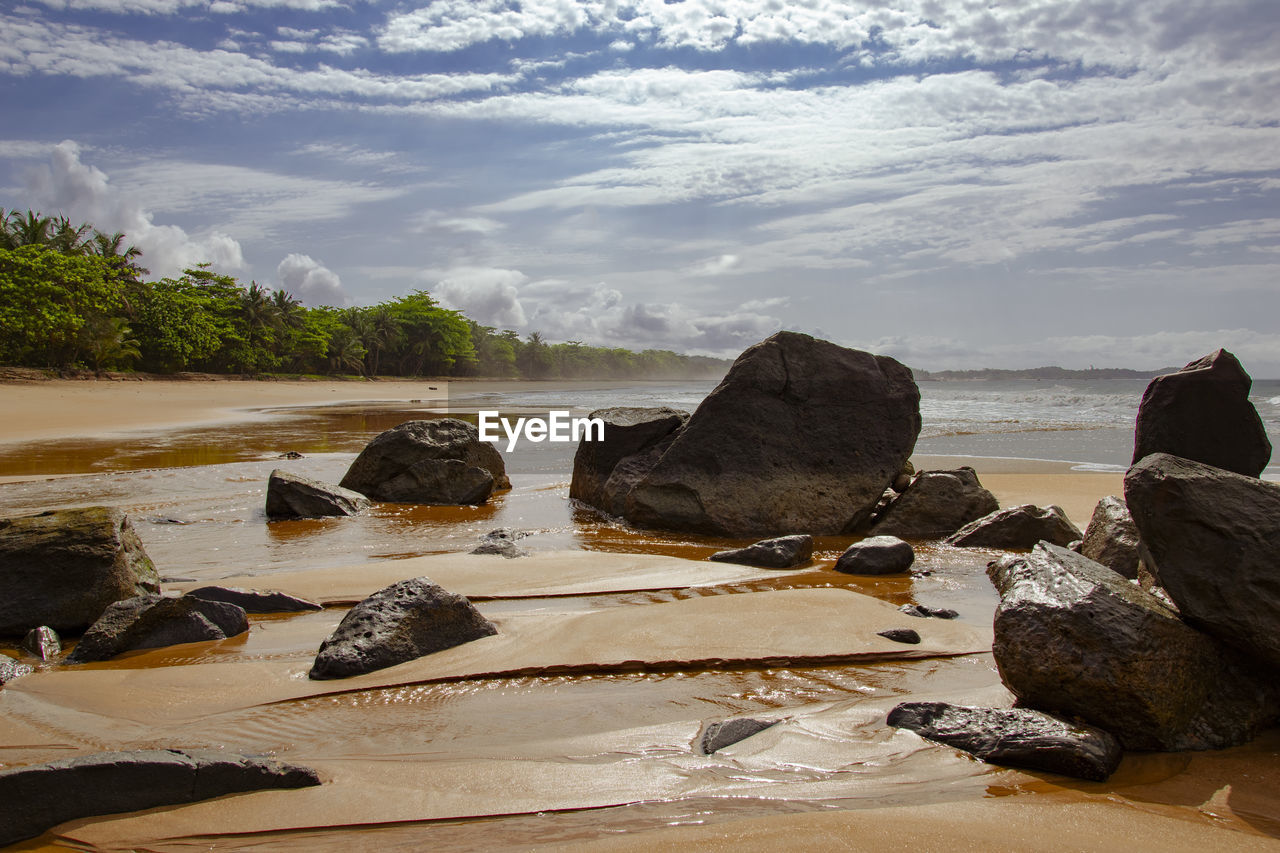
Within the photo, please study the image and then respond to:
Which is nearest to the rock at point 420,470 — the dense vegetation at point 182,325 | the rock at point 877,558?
the rock at point 877,558

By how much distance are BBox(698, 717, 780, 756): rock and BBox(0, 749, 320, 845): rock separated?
1341 millimetres

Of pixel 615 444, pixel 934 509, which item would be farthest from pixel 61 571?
pixel 934 509

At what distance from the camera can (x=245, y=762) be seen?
2498 mm

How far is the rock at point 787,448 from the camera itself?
25.4 feet

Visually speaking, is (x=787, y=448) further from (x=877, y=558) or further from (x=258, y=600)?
(x=258, y=600)

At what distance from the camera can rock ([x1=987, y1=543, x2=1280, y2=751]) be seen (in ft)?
9.54

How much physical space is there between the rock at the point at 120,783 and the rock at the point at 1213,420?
465 cm

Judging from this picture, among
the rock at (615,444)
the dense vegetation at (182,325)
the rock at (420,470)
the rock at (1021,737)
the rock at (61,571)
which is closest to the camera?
the rock at (1021,737)

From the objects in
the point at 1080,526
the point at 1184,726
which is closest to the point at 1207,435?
the point at 1184,726

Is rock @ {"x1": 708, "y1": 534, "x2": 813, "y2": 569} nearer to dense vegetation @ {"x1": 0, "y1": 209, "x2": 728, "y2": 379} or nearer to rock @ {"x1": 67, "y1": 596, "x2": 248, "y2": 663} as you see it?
rock @ {"x1": 67, "y1": 596, "x2": 248, "y2": 663}

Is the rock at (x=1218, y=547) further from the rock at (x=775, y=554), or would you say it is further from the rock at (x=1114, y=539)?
the rock at (x=775, y=554)

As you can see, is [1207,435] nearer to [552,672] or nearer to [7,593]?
[552,672]
